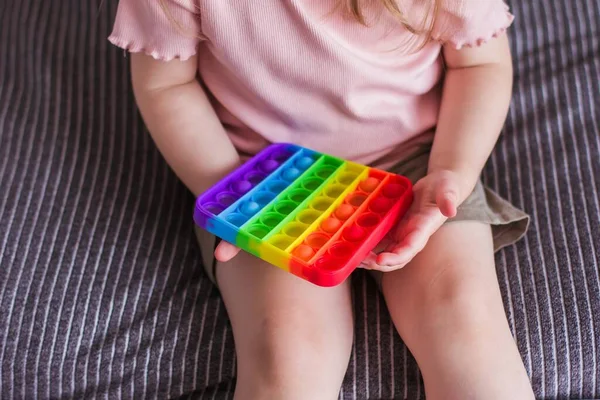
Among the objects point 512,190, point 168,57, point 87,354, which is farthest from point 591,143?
point 87,354

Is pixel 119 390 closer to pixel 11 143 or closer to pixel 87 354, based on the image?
pixel 87 354

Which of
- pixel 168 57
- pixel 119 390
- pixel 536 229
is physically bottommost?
pixel 119 390

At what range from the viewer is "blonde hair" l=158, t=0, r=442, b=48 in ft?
1.87

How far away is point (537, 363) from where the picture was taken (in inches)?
22.2

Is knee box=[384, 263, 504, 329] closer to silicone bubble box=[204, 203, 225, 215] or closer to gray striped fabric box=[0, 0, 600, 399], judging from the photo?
gray striped fabric box=[0, 0, 600, 399]

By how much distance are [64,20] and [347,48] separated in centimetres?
47

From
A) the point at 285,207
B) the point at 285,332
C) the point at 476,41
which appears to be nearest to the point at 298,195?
the point at 285,207

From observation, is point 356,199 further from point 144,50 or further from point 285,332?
point 144,50

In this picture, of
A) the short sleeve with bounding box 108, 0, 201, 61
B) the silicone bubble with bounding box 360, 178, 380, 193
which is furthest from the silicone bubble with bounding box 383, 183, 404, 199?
the short sleeve with bounding box 108, 0, 201, 61

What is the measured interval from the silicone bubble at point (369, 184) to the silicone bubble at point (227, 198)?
0.12 metres

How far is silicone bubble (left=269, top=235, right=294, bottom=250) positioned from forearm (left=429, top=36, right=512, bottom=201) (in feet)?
0.61

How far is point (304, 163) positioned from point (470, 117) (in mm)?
177

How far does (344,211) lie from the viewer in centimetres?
54

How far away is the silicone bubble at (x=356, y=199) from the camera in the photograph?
0.56 m
